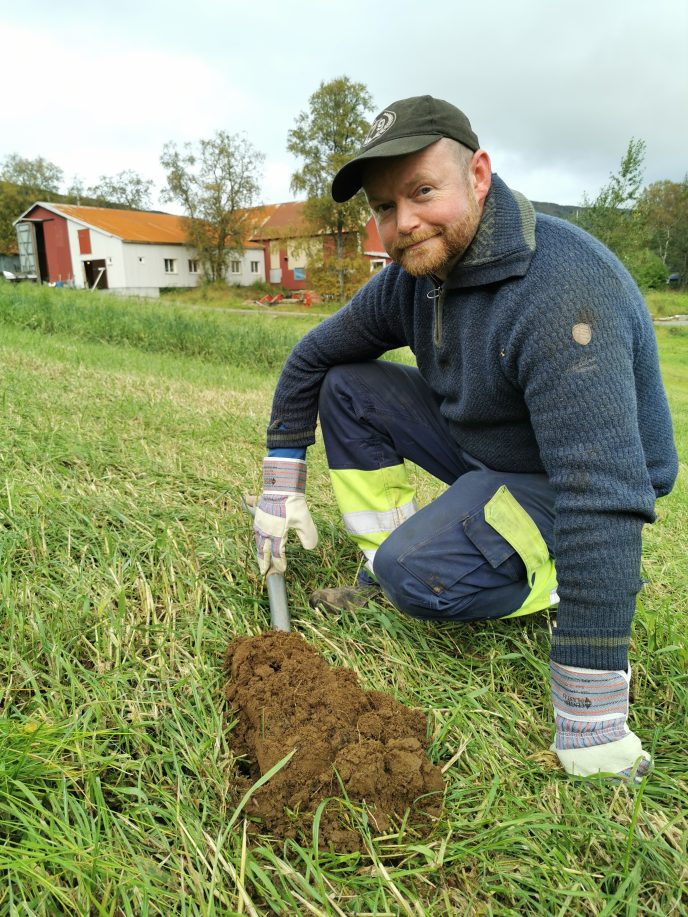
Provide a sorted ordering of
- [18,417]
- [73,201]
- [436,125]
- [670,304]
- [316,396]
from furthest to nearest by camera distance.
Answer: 1. [73,201]
2. [670,304]
3. [18,417]
4. [316,396]
5. [436,125]

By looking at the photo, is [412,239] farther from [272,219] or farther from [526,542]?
[272,219]

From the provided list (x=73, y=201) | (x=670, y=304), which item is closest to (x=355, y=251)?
(x=670, y=304)

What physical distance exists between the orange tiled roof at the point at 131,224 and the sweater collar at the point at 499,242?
34101 millimetres

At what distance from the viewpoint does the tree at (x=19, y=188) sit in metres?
42.8

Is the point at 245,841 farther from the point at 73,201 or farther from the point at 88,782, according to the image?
the point at 73,201

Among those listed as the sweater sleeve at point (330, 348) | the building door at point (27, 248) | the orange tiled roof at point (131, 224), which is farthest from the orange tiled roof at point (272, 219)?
the sweater sleeve at point (330, 348)

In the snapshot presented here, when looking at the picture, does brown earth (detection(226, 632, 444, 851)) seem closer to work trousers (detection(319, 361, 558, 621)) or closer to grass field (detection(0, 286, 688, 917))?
grass field (detection(0, 286, 688, 917))

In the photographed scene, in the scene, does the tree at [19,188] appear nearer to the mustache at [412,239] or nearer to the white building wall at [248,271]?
the white building wall at [248,271]

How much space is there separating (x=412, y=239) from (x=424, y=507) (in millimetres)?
797

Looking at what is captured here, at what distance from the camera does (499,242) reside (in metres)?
1.75

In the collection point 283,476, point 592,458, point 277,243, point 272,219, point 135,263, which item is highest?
point 272,219

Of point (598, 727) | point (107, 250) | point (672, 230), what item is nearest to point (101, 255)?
point (107, 250)

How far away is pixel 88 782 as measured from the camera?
4.51 ft

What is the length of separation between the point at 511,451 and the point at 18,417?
257 cm
